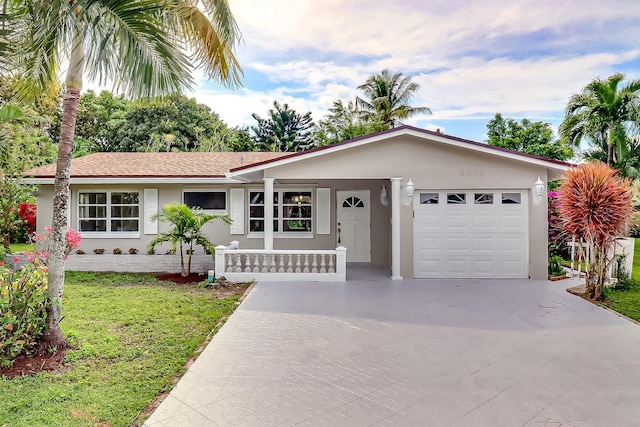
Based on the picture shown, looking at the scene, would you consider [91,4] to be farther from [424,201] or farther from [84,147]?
[84,147]

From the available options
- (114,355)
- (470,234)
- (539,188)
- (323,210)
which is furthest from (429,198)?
(114,355)

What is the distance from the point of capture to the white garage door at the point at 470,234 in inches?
403

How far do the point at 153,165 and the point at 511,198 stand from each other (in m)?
11.6

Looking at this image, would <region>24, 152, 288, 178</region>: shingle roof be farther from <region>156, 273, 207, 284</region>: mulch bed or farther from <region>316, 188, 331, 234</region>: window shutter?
<region>156, 273, 207, 284</region>: mulch bed

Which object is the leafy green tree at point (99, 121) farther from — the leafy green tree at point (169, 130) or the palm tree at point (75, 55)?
the palm tree at point (75, 55)

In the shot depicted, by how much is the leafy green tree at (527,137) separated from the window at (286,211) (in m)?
18.9

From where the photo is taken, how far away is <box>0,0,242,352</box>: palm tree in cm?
455

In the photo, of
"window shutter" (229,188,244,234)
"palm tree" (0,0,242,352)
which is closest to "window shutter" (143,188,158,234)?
"window shutter" (229,188,244,234)

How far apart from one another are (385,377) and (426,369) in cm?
57

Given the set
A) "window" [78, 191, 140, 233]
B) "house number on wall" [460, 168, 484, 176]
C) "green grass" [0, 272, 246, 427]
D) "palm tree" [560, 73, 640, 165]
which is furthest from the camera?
"palm tree" [560, 73, 640, 165]

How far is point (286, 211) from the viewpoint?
1298cm

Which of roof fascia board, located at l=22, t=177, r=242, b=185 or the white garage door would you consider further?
roof fascia board, located at l=22, t=177, r=242, b=185

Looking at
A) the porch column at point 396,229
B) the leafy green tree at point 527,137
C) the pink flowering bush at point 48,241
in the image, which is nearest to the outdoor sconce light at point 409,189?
the porch column at point 396,229

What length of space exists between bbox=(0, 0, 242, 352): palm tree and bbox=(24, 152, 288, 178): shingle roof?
6.88m
